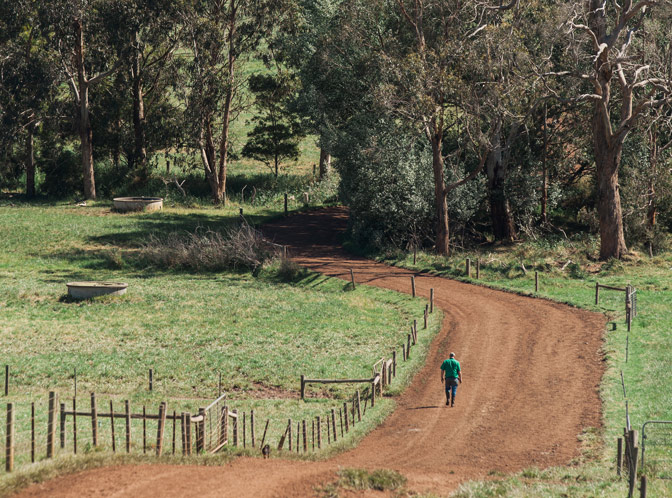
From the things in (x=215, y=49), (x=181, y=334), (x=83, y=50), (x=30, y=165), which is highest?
(x=83, y=50)

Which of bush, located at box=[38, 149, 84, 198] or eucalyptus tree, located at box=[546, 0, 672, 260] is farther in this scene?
bush, located at box=[38, 149, 84, 198]

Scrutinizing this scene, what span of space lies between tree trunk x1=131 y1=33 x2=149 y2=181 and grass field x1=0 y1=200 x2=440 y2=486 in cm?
1959

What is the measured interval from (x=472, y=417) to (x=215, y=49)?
46850mm

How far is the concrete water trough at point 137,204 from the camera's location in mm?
62031

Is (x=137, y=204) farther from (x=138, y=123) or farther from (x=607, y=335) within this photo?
(x=607, y=335)

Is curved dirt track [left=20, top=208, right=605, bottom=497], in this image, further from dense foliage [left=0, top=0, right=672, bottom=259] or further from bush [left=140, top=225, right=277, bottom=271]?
dense foliage [left=0, top=0, right=672, bottom=259]

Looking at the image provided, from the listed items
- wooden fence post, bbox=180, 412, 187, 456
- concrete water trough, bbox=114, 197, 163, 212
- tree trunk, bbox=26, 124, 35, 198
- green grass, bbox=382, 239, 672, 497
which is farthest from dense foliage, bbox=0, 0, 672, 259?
wooden fence post, bbox=180, 412, 187, 456

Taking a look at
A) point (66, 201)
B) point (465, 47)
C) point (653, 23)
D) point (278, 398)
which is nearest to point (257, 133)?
point (66, 201)

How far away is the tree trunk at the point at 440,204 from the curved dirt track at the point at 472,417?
6.97 metres

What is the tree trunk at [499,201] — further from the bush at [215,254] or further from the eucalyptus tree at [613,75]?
the bush at [215,254]

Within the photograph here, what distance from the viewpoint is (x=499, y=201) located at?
51375 millimetres

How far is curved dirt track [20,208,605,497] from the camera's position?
1580cm

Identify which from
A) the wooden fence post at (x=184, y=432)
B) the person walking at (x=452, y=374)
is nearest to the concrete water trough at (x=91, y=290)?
the person walking at (x=452, y=374)

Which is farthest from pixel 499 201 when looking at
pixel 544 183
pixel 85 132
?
pixel 85 132
